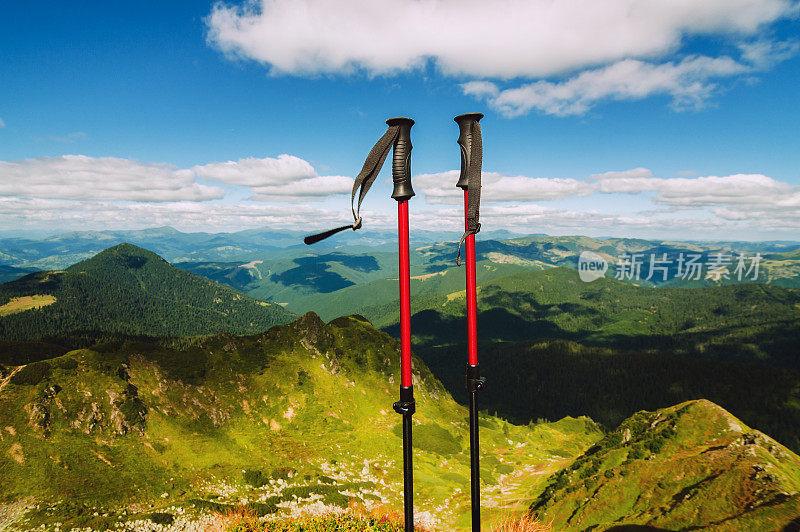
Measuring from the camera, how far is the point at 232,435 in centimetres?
7631

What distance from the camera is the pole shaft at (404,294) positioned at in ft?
21.9

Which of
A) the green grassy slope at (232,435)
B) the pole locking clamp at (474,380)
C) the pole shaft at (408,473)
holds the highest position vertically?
the pole locking clamp at (474,380)

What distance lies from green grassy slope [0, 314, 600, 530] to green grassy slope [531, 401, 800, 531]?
14216 millimetres

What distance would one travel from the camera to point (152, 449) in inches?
2544

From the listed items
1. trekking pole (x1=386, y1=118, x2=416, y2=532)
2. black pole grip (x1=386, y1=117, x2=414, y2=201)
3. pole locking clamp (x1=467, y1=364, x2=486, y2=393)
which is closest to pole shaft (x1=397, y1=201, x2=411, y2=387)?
trekking pole (x1=386, y1=118, x2=416, y2=532)

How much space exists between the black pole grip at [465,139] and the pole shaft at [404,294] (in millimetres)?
1351

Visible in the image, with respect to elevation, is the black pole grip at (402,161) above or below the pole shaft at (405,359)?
above

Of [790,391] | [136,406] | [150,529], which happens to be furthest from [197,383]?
[790,391]

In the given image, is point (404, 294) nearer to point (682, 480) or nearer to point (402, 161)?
point (402, 161)

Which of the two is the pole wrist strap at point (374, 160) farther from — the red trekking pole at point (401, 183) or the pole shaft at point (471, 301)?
the pole shaft at point (471, 301)

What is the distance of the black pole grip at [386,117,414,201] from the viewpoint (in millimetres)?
7137

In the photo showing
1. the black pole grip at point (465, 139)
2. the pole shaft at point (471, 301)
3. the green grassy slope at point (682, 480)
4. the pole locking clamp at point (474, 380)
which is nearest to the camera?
the black pole grip at point (465, 139)

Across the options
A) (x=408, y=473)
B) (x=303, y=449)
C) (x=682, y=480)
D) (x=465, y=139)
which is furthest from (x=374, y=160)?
(x=303, y=449)

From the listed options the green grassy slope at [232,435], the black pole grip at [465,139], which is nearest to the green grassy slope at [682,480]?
the green grassy slope at [232,435]
